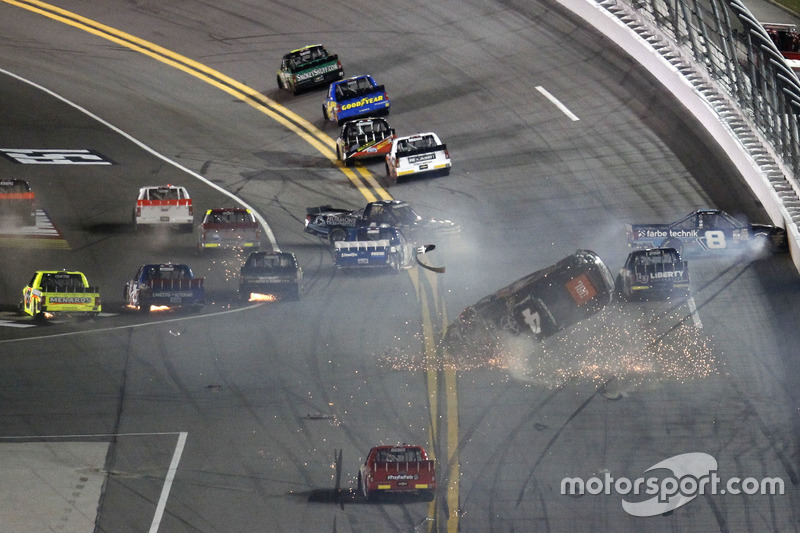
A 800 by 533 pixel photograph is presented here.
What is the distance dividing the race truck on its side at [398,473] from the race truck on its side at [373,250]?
42.7ft

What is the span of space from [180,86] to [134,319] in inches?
872

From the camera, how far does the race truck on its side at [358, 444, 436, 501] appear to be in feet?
92.8

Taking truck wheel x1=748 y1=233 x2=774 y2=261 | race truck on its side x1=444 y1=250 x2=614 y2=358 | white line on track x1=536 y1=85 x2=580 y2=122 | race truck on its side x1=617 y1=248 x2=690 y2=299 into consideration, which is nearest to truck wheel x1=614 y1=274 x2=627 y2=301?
race truck on its side x1=617 y1=248 x2=690 y2=299

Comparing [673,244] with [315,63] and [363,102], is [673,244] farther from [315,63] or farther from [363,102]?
[315,63]

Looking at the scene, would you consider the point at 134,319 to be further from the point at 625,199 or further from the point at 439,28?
the point at 439,28

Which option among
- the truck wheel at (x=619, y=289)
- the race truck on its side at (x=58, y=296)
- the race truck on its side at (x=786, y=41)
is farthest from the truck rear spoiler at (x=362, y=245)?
the race truck on its side at (x=786, y=41)

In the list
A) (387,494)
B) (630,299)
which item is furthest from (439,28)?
(387,494)

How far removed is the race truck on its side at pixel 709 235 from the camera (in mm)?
41375

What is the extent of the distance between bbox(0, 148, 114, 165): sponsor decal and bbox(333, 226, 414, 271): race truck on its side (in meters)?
13.9

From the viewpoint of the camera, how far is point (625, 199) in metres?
46.8

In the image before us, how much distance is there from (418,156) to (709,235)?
1171 cm

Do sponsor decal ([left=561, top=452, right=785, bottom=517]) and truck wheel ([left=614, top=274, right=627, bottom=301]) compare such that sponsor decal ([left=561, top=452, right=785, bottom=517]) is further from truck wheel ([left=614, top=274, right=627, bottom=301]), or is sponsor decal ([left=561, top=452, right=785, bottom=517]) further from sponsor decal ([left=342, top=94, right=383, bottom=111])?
sponsor decal ([left=342, top=94, right=383, bottom=111])

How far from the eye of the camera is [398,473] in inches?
1114

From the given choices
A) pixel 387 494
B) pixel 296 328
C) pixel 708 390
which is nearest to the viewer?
pixel 387 494
